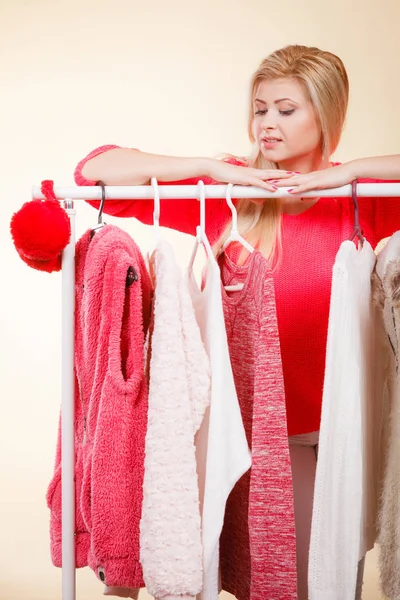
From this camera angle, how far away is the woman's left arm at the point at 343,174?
143cm

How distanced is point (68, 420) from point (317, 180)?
64cm

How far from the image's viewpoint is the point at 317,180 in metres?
1.43

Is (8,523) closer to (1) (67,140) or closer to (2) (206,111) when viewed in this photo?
(1) (67,140)

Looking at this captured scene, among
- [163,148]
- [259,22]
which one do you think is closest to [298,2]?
[259,22]

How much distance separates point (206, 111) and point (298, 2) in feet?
1.72

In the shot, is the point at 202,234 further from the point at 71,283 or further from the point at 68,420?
the point at 68,420

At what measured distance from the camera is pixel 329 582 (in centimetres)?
128

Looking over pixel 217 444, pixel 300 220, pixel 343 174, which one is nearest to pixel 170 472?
pixel 217 444

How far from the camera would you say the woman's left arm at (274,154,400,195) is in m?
1.43

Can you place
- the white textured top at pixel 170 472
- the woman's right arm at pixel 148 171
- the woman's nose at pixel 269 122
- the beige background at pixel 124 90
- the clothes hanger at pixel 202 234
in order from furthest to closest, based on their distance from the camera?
the beige background at pixel 124 90, the woman's nose at pixel 269 122, the woman's right arm at pixel 148 171, the clothes hanger at pixel 202 234, the white textured top at pixel 170 472

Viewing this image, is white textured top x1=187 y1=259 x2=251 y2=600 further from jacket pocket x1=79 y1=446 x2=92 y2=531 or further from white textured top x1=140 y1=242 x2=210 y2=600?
jacket pocket x1=79 y1=446 x2=92 y2=531

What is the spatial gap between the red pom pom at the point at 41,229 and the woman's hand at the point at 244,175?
308 millimetres

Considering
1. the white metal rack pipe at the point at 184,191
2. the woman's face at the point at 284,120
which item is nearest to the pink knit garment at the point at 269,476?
the white metal rack pipe at the point at 184,191

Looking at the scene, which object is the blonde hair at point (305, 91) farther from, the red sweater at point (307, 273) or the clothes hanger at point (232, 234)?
the clothes hanger at point (232, 234)
